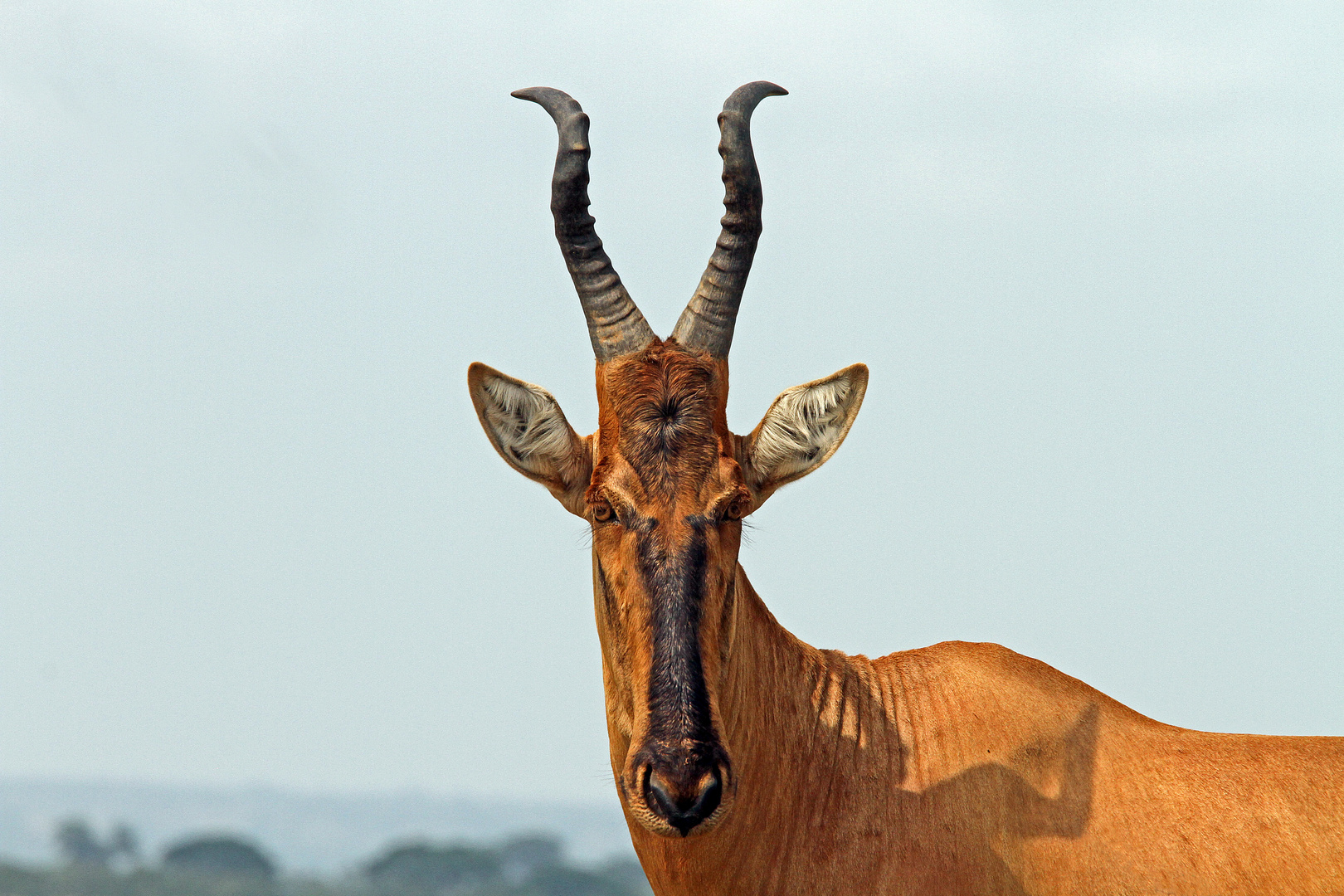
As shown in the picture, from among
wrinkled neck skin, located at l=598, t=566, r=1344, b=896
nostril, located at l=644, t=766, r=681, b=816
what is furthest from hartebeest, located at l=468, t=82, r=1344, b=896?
nostril, located at l=644, t=766, r=681, b=816

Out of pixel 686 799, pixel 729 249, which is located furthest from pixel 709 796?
pixel 729 249

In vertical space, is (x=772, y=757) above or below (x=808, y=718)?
below

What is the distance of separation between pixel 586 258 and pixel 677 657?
3.08m

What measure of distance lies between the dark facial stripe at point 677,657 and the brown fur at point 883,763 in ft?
0.16

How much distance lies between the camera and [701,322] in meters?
8.67

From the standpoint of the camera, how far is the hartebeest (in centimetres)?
782

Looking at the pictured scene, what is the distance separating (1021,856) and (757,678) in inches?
77.5

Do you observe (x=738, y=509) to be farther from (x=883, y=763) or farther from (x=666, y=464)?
(x=883, y=763)

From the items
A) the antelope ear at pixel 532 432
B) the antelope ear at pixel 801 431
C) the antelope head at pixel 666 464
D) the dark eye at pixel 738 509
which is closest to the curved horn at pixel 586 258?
the antelope head at pixel 666 464

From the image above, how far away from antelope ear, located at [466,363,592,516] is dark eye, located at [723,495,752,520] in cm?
117

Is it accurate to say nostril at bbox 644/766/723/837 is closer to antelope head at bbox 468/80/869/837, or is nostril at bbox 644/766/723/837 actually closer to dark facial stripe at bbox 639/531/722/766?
antelope head at bbox 468/80/869/837

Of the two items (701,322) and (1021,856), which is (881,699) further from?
(701,322)

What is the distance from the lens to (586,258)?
8.92 m

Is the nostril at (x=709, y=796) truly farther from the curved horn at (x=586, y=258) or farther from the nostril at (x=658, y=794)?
Result: the curved horn at (x=586, y=258)
